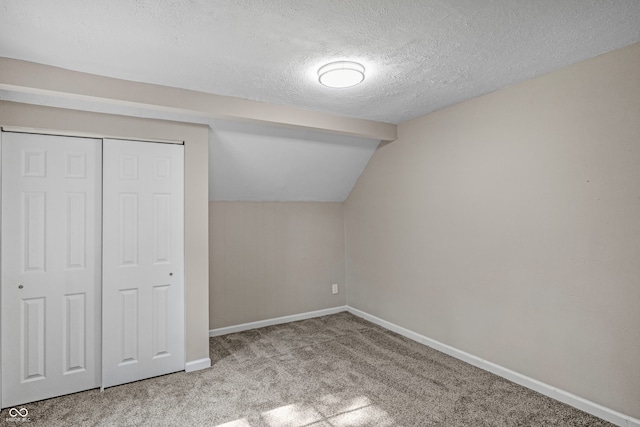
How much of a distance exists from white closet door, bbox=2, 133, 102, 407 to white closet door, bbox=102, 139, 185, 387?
10 centimetres

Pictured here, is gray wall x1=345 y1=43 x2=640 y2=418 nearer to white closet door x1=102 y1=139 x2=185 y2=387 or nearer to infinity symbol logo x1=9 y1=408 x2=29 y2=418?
white closet door x1=102 y1=139 x2=185 y2=387

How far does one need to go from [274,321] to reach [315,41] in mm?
3329

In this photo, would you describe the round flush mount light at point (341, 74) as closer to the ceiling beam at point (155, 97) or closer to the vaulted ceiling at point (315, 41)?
the vaulted ceiling at point (315, 41)

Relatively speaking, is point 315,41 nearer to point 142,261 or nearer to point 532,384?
point 142,261

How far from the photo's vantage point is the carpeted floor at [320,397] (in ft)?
7.54

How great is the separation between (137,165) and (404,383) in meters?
2.78

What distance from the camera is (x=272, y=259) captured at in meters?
4.40

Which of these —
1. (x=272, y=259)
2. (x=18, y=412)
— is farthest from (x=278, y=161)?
(x=18, y=412)

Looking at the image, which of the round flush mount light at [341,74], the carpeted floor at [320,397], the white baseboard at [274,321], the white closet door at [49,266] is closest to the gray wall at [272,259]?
the white baseboard at [274,321]

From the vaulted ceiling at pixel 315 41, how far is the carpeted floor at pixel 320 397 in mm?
2241

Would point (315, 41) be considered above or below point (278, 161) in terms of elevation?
above

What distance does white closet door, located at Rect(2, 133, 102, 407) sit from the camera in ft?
8.14

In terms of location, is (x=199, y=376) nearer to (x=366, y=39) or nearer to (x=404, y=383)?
(x=404, y=383)

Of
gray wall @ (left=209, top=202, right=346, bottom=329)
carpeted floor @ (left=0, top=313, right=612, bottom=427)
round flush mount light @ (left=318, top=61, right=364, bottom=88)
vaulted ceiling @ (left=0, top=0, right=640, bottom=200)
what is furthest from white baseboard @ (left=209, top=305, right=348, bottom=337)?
round flush mount light @ (left=318, top=61, right=364, bottom=88)
